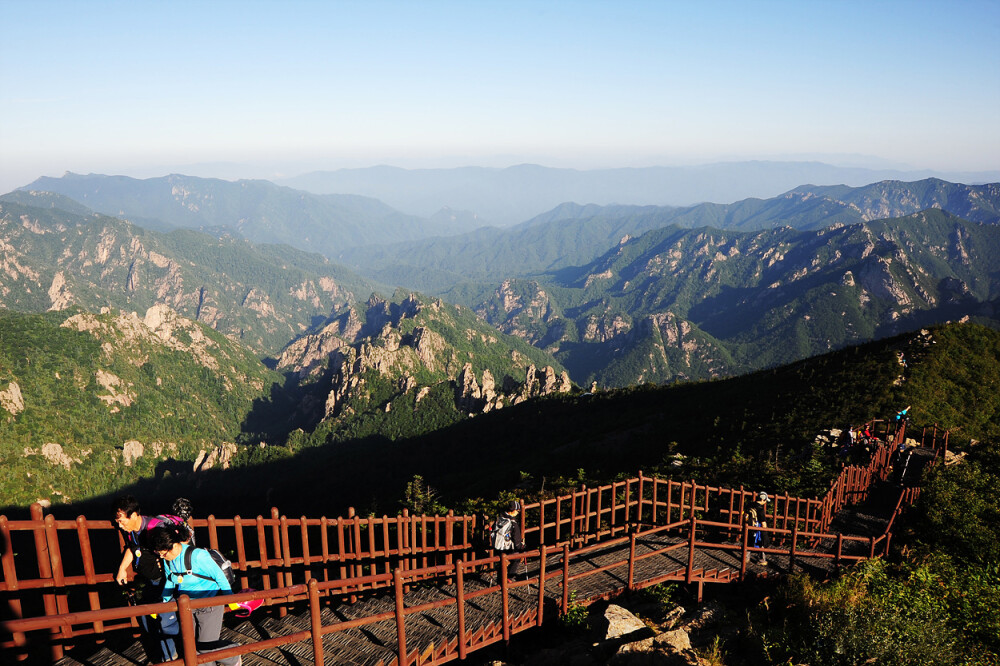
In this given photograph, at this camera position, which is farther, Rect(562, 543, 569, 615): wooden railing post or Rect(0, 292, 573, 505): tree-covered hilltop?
Rect(0, 292, 573, 505): tree-covered hilltop

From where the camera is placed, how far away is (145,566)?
764 centimetres

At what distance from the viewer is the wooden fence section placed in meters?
7.37

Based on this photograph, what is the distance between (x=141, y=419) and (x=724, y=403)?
164 metres

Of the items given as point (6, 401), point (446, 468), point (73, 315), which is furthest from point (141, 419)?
point (446, 468)

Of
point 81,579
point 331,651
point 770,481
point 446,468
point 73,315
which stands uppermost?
point 81,579

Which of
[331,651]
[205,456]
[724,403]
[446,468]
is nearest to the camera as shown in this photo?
[331,651]

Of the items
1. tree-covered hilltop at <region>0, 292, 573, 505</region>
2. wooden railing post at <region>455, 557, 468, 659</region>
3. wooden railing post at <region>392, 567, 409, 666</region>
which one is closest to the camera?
wooden railing post at <region>392, 567, 409, 666</region>

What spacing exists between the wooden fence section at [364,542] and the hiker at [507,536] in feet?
2.04

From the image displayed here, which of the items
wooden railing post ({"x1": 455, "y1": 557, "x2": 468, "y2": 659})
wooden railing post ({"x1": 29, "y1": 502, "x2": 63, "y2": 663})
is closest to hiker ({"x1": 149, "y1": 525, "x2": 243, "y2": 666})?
wooden railing post ({"x1": 29, "y1": 502, "x2": 63, "y2": 663})

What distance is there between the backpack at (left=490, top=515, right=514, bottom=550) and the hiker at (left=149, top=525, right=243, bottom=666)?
614cm

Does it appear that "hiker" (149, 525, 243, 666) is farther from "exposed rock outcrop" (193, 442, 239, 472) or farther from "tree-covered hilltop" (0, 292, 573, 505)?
"exposed rock outcrop" (193, 442, 239, 472)

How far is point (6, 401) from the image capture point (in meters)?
116

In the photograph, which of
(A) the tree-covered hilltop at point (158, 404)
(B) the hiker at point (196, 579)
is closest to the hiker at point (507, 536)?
(B) the hiker at point (196, 579)

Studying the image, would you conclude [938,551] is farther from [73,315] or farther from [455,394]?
[73,315]
